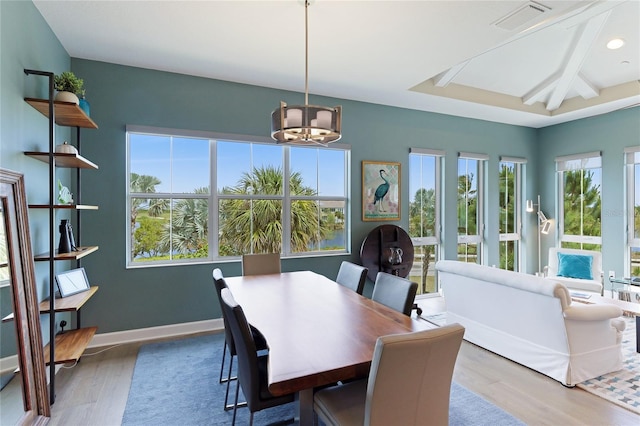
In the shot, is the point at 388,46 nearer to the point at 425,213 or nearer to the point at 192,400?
the point at 425,213

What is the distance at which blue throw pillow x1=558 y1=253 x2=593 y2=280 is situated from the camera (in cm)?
475

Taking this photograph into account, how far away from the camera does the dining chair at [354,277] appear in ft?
9.32

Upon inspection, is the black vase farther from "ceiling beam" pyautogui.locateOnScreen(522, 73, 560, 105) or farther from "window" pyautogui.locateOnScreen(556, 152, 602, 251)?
"window" pyautogui.locateOnScreen(556, 152, 602, 251)

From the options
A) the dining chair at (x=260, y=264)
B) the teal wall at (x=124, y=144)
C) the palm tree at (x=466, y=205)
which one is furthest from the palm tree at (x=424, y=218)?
the dining chair at (x=260, y=264)

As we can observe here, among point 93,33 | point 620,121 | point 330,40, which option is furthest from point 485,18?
point 620,121

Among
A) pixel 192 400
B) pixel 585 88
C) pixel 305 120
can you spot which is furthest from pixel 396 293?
pixel 585 88

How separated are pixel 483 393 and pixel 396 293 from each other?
106 centimetres

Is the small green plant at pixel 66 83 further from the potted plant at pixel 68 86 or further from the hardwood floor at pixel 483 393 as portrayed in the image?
the hardwood floor at pixel 483 393

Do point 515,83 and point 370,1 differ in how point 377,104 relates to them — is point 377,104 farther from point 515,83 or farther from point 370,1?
point 370,1

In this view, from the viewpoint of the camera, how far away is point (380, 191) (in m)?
4.92

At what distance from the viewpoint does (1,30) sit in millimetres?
2094

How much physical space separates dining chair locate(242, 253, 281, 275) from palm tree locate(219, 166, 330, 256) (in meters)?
0.65

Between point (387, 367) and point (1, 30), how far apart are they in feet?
9.54

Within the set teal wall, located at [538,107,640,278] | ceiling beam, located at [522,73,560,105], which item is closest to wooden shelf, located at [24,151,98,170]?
ceiling beam, located at [522,73,560,105]
